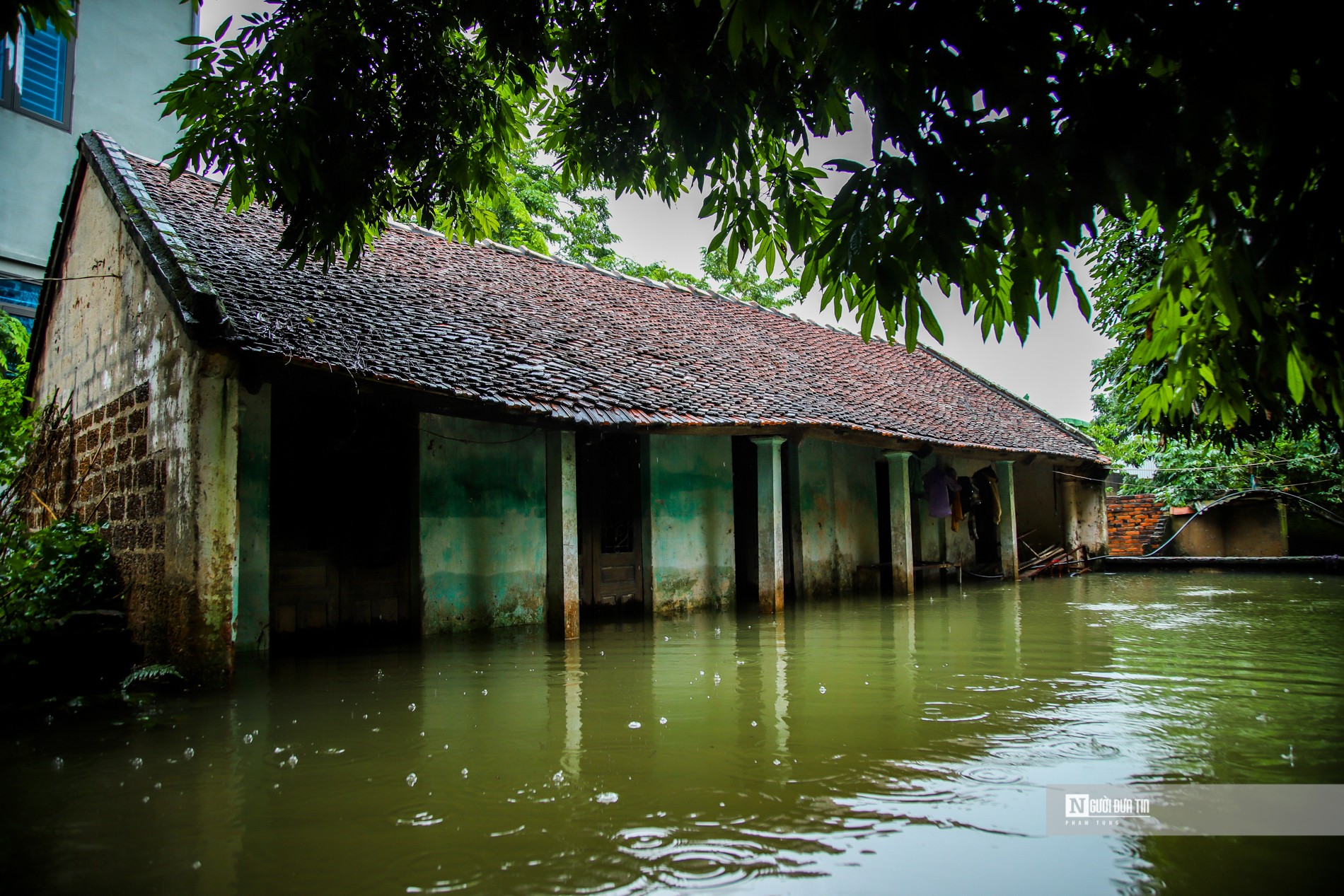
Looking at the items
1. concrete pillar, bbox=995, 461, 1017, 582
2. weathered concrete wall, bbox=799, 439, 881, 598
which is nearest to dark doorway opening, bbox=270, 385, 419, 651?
weathered concrete wall, bbox=799, 439, 881, 598

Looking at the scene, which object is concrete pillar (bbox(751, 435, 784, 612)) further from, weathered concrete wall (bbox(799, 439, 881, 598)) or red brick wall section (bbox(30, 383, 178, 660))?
red brick wall section (bbox(30, 383, 178, 660))

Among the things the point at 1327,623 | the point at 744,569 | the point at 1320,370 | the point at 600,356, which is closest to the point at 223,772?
the point at 1320,370

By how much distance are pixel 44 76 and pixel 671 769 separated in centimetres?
1354

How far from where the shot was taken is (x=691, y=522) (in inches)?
434

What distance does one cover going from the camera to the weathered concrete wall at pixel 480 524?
27.9 feet

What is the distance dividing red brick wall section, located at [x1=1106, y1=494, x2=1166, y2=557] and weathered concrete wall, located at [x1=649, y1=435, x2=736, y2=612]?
37.8 feet

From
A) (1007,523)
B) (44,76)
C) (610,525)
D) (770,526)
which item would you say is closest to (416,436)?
(610,525)

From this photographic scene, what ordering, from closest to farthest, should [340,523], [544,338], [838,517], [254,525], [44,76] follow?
1. [254,525]
2. [340,523]
3. [544,338]
4. [44,76]
5. [838,517]

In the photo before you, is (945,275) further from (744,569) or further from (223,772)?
(744,569)

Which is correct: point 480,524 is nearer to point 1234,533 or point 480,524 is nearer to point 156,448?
point 156,448

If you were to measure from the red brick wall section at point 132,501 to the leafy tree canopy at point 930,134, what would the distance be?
12.0ft

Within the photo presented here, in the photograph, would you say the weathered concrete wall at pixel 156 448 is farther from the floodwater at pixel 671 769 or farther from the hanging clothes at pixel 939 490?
the hanging clothes at pixel 939 490

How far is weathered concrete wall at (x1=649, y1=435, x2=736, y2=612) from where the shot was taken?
10.6m

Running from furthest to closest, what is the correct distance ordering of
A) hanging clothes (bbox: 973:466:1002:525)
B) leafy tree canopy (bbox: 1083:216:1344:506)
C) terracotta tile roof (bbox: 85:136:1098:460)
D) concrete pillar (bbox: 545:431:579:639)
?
1. hanging clothes (bbox: 973:466:1002:525)
2. leafy tree canopy (bbox: 1083:216:1344:506)
3. concrete pillar (bbox: 545:431:579:639)
4. terracotta tile roof (bbox: 85:136:1098:460)
